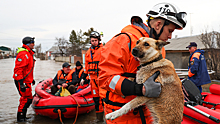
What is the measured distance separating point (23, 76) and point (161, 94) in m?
5.05

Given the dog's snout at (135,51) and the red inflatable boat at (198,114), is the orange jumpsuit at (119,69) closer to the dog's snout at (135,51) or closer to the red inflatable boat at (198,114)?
the dog's snout at (135,51)

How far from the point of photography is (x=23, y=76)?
566 centimetres

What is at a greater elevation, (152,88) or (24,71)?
(152,88)

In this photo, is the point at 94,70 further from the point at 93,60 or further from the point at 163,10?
the point at 163,10

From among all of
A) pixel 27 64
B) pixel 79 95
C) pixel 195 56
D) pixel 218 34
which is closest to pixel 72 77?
pixel 79 95

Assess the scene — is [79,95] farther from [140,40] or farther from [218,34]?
[218,34]

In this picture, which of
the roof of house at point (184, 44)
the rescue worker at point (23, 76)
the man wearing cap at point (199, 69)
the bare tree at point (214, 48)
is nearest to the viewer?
the rescue worker at point (23, 76)

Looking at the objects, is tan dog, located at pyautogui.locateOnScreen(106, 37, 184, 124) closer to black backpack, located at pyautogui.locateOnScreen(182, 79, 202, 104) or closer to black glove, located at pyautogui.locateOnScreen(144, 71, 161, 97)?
black glove, located at pyautogui.locateOnScreen(144, 71, 161, 97)

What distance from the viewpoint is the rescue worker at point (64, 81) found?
266 inches

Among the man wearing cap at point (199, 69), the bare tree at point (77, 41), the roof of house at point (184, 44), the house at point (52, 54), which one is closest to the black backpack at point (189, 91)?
the man wearing cap at point (199, 69)

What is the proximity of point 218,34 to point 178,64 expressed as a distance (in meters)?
4.26

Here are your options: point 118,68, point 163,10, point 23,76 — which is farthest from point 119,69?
point 23,76

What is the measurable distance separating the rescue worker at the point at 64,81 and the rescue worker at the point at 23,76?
122 cm

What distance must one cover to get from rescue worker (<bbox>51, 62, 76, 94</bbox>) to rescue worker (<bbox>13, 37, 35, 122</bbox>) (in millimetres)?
1216
